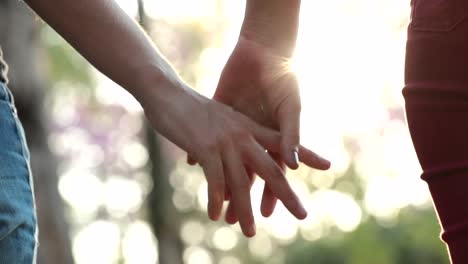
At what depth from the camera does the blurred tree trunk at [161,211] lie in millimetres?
17109

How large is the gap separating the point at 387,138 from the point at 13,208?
2562 centimetres

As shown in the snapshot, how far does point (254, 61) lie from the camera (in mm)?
3541

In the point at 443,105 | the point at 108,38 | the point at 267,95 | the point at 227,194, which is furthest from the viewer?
the point at 267,95

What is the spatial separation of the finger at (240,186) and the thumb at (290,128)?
128 millimetres

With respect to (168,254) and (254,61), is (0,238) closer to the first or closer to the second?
(254,61)

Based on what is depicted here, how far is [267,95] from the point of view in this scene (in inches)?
137

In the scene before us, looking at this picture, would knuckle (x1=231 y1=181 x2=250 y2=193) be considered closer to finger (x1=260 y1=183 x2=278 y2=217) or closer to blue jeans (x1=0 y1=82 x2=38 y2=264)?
finger (x1=260 y1=183 x2=278 y2=217)

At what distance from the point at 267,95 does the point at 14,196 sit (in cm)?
102

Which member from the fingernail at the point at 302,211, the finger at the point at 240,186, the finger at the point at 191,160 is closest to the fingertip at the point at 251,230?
the finger at the point at 240,186

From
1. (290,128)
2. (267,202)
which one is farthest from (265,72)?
(267,202)

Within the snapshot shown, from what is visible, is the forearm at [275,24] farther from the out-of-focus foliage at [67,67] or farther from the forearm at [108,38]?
the out-of-focus foliage at [67,67]

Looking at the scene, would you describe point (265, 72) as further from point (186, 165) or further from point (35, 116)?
point (186, 165)

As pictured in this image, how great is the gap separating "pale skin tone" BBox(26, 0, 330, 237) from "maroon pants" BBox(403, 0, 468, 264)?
437 millimetres

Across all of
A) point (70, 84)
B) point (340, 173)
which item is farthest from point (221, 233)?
point (70, 84)
